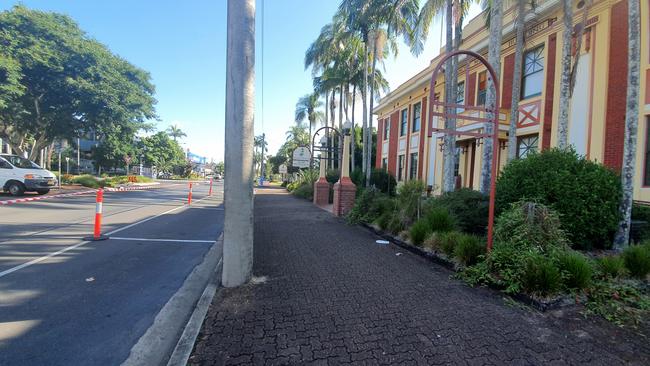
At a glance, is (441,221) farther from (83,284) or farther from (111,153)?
(111,153)

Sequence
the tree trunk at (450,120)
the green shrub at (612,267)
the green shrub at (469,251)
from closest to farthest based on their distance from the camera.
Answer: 1. the green shrub at (612,267)
2. the green shrub at (469,251)
3. the tree trunk at (450,120)

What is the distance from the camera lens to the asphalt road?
9.89 ft

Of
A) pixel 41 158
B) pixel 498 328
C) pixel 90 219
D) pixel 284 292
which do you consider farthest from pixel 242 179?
pixel 41 158

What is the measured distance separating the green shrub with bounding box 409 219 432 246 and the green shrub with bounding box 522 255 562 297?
244cm

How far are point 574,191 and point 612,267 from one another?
1608 mm

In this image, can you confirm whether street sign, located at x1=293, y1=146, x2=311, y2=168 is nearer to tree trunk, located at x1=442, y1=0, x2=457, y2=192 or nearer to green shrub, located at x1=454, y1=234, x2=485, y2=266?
tree trunk, located at x1=442, y1=0, x2=457, y2=192

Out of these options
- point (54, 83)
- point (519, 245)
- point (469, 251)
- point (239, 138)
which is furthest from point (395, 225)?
point (54, 83)

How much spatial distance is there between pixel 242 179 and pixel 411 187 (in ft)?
16.6

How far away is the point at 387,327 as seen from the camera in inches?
125

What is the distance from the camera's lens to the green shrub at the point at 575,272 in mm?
3969

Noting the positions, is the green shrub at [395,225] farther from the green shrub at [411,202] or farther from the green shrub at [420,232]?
the green shrub at [420,232]

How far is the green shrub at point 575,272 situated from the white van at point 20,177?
66.7 feet

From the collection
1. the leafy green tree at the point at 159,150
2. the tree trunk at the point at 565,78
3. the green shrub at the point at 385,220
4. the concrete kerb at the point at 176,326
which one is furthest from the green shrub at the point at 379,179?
the leafy green tree at the point at 159,150

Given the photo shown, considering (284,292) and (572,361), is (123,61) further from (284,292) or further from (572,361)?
(572,361)
